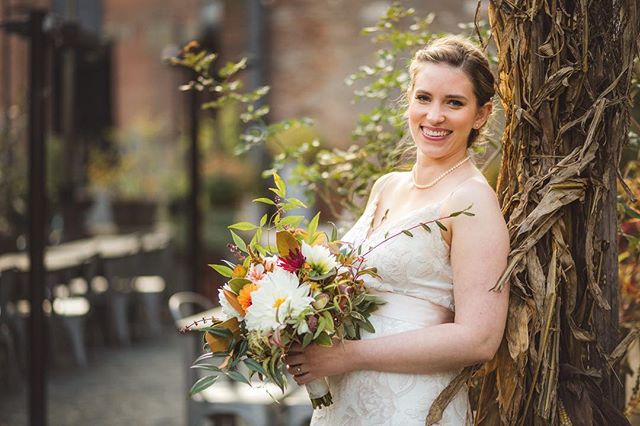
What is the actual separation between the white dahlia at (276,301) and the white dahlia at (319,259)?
0.06 metres

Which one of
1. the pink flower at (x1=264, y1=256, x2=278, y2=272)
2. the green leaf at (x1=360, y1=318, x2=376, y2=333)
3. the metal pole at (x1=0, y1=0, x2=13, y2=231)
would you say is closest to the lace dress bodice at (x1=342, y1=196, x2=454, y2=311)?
the green leaf at (x1=360, y1=318, x2=376, y2=333)

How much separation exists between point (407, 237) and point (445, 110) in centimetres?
31

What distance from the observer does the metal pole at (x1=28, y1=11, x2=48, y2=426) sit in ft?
18.0

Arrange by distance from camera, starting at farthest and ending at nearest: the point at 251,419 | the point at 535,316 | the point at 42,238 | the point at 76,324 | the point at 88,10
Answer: the point at 76,324, the point at 88,10, the point at 42,238, the point at 251,419, the point at 535,316

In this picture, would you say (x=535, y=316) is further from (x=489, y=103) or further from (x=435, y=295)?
(x=489, y=103)

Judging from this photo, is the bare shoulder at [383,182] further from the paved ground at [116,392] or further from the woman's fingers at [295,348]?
the paved ground at [116,392]

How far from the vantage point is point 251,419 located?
15.8ft

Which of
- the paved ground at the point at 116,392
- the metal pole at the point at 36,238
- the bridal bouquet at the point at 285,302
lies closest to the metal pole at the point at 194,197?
the paved ground at the point at 116,392

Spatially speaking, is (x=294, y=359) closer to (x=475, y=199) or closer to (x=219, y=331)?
(x=219, y=331)

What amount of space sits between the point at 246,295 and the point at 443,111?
24.4 inches

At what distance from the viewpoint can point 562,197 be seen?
231 cm

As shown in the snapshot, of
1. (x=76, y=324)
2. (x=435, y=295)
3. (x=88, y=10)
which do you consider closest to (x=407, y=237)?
(x=435, y=295)

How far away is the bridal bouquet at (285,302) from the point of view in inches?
87.2

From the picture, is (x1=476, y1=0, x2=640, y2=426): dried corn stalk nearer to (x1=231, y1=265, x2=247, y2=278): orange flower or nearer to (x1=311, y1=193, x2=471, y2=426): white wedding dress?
(x1=311, y1=193, x2=471, y2=426): white wedding dress
